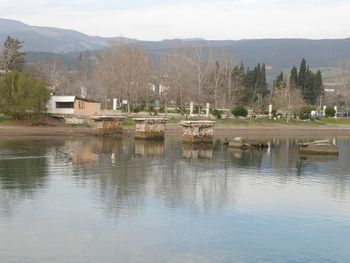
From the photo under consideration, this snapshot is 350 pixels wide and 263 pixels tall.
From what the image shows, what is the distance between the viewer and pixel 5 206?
28.1 m

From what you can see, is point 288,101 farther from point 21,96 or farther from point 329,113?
point 21,96

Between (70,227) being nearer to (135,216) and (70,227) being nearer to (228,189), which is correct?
(135,216)

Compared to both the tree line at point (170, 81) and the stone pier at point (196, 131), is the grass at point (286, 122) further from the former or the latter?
the stone pier at point (196, 131)

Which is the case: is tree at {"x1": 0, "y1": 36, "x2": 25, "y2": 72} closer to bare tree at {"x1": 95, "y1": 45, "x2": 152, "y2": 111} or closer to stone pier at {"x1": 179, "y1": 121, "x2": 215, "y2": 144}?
bare tree at {"x1": 95, "y1": 45, "x2": 152, "y2": 111}

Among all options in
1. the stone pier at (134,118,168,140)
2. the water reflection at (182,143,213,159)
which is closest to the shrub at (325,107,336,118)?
the stone pier at (134,118,168,140)

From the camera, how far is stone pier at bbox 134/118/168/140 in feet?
227

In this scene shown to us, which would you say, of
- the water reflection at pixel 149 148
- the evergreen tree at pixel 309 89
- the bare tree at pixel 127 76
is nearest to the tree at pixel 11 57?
the bare tree at pixel 127 76

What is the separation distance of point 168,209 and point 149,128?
41219 millimetres

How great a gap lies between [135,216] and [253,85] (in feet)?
370

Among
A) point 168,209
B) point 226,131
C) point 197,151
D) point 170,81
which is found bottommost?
point 168,209

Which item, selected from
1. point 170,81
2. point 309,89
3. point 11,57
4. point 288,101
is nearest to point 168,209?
point 11,57

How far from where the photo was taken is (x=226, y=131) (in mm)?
84312

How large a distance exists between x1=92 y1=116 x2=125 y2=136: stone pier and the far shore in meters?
1.24

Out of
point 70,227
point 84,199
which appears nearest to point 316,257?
point 70,227
